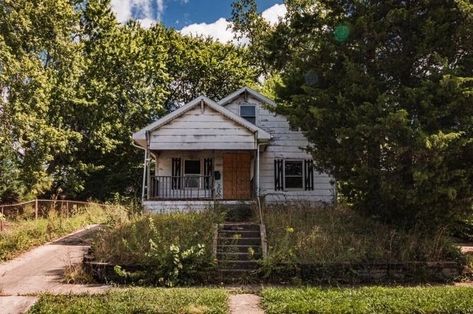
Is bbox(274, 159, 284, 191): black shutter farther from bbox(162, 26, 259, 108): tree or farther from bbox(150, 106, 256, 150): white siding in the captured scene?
bbox(162, 26, 259, 108): tree

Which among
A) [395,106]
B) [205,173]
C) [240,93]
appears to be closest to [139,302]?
[395,106]

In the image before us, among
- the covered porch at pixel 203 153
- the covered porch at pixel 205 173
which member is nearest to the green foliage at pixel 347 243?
the covered porch at pixel 203 153

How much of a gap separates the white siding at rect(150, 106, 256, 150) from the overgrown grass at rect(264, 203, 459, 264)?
18.7 feet

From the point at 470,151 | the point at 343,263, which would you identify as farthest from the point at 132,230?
the point at 470,151

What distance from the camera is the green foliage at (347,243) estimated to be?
1177 cm

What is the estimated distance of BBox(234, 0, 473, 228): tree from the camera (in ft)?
39.0

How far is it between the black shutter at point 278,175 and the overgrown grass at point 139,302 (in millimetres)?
12220

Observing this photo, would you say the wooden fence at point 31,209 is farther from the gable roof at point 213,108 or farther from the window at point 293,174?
the window at point 293,174

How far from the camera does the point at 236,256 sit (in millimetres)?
12445

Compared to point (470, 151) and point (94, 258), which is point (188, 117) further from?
point (470, 151)

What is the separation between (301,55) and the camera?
50.9 ft

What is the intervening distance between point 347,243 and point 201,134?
897cm

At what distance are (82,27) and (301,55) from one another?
2257 centimetres

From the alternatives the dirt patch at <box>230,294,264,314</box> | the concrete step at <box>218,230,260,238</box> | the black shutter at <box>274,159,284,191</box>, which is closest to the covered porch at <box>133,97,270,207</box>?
the black shutter at <box>274,159,284,191</box>
